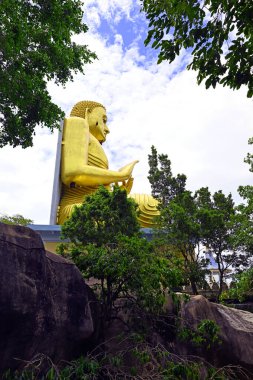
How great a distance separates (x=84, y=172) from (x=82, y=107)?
4534 mm

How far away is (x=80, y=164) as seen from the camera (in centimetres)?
1647

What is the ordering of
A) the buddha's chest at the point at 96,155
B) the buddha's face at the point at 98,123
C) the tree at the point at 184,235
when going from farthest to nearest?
the buddha's face at the point at 98,123 < the buddha's chest at the point at 96,155 < the tree at the point at 184,235

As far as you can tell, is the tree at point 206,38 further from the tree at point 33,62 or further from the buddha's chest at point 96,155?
the buddha's chest at point 96,155

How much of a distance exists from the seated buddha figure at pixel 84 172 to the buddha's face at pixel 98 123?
1.06 ft

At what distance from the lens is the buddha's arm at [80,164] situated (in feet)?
53.4

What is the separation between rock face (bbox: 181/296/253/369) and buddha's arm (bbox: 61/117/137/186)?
9.39 meters

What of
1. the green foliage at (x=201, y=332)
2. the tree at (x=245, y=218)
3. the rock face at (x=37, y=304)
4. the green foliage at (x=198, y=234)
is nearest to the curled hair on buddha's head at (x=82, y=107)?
the green foliage at (x=198, y=234)

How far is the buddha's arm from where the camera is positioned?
1627 cm

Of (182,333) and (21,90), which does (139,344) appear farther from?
(21,90)

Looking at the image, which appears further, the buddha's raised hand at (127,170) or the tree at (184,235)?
the buddha's raised hand at (127,170)

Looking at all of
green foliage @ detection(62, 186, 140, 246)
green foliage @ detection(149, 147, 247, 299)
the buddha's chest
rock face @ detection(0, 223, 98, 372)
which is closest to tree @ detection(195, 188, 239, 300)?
green foliage @ detection(149, 147, 247, 299)

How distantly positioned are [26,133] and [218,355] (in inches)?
228

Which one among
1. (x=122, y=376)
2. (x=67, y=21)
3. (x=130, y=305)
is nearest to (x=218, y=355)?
(x=130, y=305)

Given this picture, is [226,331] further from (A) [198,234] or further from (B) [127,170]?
(B) [127,170]
